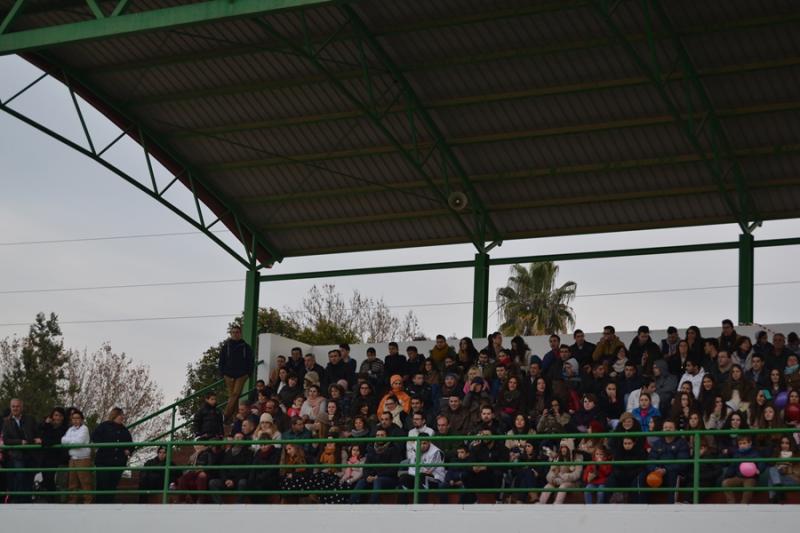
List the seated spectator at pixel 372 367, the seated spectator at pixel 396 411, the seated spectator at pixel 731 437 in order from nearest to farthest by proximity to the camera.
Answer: the seated spectator at pixel 731 437 < the seated spectator at pixel 396 411 < the seated spectator at pixel 372 367

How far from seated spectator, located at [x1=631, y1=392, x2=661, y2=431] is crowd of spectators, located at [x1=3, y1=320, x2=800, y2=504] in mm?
26

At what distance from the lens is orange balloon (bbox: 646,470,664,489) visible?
46.7ft

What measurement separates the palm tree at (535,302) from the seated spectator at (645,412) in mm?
33511

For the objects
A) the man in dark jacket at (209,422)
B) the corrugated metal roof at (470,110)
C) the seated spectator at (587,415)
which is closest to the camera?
the seated spectator at (587,415)

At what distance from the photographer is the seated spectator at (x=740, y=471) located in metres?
13.8

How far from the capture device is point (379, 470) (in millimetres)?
15781

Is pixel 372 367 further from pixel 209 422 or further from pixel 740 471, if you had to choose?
pixel 740 471

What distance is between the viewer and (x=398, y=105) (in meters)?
22.8

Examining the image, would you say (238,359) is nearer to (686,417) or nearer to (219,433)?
(219,433)

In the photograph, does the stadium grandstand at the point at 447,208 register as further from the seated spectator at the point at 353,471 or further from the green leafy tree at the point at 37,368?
the green leafy tree at the point at 37,368

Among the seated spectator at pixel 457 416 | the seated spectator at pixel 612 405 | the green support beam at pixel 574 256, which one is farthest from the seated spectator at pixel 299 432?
the green support beam at pixel 574 256

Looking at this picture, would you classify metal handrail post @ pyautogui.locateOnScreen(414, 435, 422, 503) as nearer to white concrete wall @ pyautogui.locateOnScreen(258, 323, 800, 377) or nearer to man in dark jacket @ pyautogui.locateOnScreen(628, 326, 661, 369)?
man in dark jacket @ pyautogui.locateOnScreen(628, 326, 661, 369)

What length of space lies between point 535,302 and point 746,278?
2983 cm
